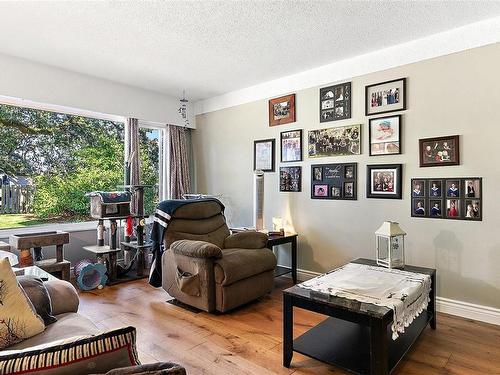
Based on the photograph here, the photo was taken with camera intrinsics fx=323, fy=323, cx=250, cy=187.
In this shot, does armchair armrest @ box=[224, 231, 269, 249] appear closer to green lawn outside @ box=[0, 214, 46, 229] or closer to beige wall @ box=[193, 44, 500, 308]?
beige wall @ box=[193, 44, 500, 308]

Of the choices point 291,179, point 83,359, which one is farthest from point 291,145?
point 83,359

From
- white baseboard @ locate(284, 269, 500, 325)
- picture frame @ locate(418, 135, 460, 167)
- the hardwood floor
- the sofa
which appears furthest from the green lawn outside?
white baseboard @ locate(284, 269, 500, 325)

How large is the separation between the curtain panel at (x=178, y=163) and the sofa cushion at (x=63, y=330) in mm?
3222

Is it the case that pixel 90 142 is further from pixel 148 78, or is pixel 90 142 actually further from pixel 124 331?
pixel 124 331

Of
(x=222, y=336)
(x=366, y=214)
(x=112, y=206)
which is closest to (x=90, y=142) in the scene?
(x=112, y=206)

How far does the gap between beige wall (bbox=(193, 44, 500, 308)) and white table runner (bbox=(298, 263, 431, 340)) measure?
26.5 inches

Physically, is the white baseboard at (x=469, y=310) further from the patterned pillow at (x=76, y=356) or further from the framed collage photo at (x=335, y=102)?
the patterned pillow at (x=76, y=356)

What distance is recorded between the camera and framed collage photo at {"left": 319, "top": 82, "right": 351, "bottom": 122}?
11.5 feet

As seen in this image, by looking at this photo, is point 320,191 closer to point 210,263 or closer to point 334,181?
point 334,181

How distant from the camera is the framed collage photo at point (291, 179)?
12.9 ft

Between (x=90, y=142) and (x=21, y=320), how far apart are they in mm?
3290

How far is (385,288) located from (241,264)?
4.21 ft

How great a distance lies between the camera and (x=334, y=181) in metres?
3.62

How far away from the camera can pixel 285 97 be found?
404cm
